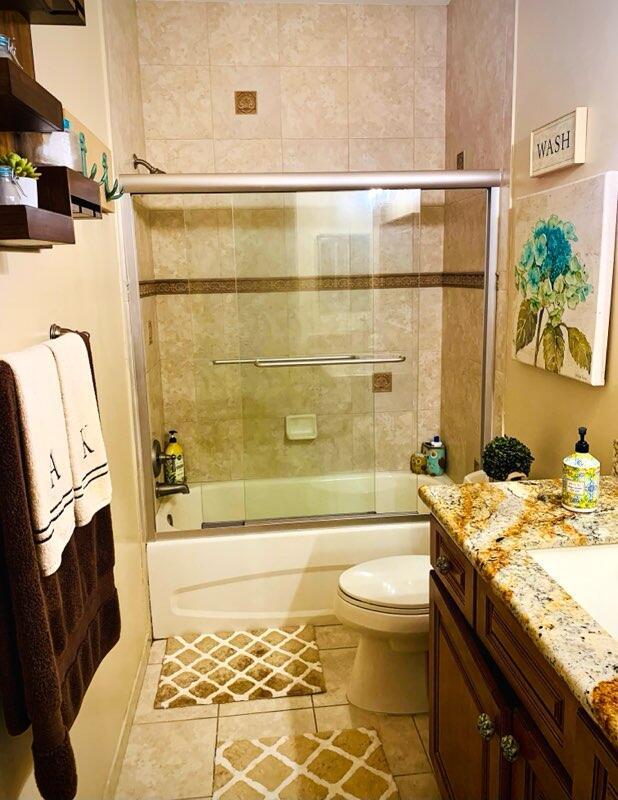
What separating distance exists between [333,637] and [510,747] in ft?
4.95

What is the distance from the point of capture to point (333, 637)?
2.55 m

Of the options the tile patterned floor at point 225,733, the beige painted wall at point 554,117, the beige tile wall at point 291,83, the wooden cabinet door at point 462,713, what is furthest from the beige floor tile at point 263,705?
the beige tile wall at point 291,83

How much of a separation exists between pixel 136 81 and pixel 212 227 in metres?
0.72

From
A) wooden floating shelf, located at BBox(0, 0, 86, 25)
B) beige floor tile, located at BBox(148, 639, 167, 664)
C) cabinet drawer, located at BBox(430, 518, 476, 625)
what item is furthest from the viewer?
beige floor tile, located at BBox(148, 639, 167, 664)

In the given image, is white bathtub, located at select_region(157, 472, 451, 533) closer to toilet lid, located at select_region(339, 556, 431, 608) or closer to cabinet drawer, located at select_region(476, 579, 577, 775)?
toilet lid, located at select_region(339, 556, 431, 608)

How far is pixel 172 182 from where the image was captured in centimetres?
227

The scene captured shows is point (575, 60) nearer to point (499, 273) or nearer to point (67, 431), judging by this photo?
point (499, 273)

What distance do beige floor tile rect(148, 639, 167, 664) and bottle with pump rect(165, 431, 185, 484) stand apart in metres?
0.67

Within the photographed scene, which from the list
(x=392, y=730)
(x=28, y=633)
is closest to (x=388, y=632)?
(x=392, y=730)

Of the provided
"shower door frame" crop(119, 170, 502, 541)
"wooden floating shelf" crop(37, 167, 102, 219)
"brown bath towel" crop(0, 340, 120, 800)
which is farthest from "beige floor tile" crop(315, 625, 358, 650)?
"wooden floating shelf" crop(37, 167, 102, 219)

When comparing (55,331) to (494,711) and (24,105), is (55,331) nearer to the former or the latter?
(24,105)

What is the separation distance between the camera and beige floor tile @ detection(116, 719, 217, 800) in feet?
5.99

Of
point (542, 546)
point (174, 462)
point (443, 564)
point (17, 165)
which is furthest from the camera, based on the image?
point (174, 462)


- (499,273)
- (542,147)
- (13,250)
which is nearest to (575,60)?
(542,147)
